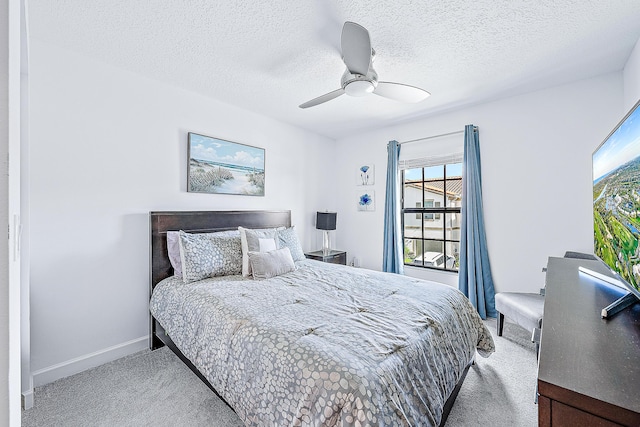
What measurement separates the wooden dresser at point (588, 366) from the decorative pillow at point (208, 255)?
2.30 meters

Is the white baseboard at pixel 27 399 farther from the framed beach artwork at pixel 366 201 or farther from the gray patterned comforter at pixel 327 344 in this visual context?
the framed beach artwork at pixel 366 201

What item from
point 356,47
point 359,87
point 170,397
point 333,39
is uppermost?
point 333,39

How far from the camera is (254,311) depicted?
1.69 m

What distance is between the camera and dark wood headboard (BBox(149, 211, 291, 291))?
2.52m

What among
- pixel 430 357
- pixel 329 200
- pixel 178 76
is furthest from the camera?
pixel 329 200

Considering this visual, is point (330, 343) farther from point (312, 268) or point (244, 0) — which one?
point (244, 0)

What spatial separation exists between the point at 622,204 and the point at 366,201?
10.6 feet

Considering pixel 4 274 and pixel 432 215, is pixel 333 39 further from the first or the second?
pixel 432 215

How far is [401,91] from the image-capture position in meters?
2.23

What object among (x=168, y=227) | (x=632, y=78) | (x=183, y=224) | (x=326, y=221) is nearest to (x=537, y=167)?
(x=632, y=78)

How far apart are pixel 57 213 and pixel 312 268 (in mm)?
2104

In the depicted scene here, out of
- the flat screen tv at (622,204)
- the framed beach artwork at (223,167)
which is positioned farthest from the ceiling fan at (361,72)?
the flat screen tv at (622,204)

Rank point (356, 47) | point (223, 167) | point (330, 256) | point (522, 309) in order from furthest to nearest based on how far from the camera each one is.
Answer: point (330, 256) < point (223, 167) < point (522, 309) < point (356, 47)

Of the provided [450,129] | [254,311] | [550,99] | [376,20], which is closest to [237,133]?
[376,20]
